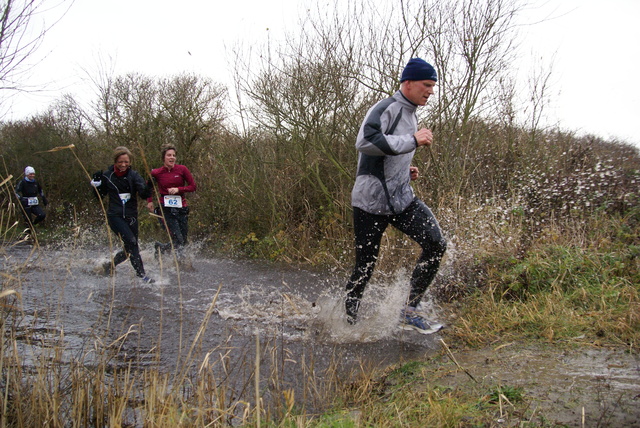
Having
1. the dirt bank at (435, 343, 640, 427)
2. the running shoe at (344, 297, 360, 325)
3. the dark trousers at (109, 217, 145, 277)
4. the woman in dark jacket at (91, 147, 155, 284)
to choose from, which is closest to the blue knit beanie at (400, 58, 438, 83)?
the running shoe at (344, 297, 360, 325)

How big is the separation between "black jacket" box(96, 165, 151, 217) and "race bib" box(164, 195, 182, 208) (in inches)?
43.1

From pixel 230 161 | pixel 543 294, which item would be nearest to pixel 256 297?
pixel 543 294

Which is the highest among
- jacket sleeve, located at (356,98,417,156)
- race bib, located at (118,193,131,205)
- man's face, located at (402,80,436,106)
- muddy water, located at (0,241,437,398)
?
man's face, located at (402,80,436,106)

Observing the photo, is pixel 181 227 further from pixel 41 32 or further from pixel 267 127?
pixel 41 32

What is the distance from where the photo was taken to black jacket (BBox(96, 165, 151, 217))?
675cm

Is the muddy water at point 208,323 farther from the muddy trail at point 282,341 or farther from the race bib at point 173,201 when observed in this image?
the race bib at point 173,201

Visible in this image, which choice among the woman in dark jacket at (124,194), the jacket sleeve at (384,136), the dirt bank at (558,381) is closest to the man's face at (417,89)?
the jacket sleeve at (384,136)

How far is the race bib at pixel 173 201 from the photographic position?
807 centimetres

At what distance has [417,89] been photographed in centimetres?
402

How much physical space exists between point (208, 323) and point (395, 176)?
7.99 feet

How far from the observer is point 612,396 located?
255 cm

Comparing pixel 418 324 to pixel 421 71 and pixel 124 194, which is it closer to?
pixel 421 71

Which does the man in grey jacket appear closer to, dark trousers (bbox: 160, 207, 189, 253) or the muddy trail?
the muddy trail

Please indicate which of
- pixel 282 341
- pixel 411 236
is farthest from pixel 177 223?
pixel 282 341
